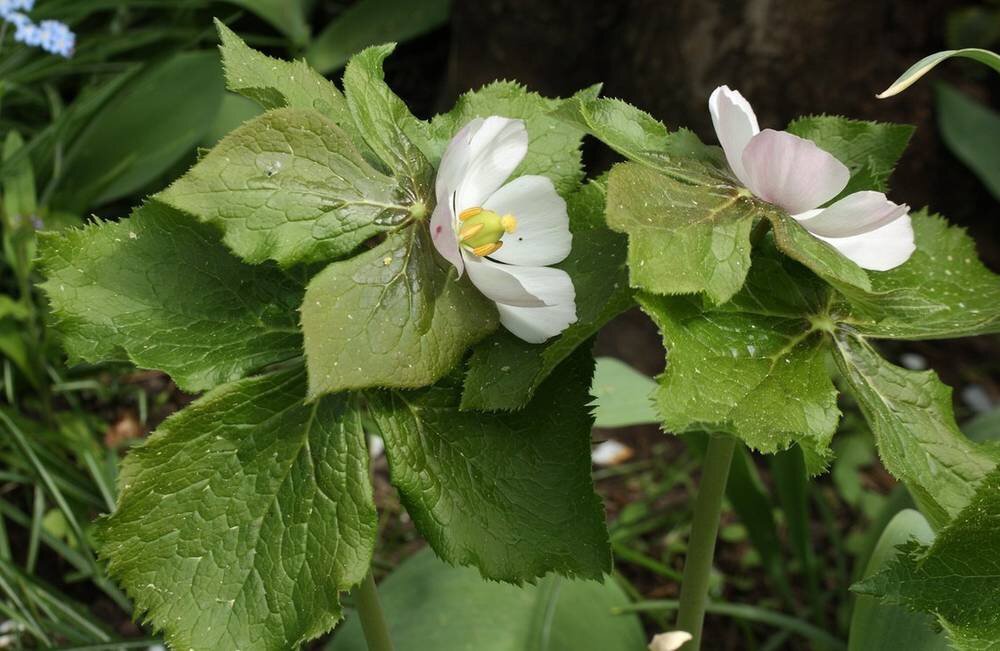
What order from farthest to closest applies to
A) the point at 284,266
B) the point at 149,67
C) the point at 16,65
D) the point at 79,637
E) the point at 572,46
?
the point at 572,46 < the point at 16,65 < the point at 149,67 < the point at 79,637 < the point at 284,266

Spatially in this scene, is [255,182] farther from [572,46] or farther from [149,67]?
[572,46]

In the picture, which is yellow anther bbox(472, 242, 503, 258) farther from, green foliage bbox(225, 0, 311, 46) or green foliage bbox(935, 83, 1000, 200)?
green foliage bbox(935, 83, 1000, 200)

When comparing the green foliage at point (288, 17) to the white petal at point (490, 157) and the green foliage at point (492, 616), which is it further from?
the white petal at point (490, 157)

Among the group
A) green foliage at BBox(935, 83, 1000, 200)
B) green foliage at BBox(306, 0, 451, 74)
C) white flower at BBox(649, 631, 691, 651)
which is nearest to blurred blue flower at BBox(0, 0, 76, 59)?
green foliage at BBox(306, 0, 451, 74)

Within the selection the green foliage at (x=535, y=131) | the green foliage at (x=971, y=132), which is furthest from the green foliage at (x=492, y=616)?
the green foliage at (x=971, y=132)

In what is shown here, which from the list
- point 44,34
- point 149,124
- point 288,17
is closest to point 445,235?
point 44,34

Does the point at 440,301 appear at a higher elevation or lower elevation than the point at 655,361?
higher

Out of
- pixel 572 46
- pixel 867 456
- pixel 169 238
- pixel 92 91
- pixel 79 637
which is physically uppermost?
pixel 169 238

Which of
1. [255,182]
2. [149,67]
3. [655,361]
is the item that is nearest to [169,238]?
[255,182]

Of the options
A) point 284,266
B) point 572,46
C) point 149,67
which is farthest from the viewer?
point 572,46
